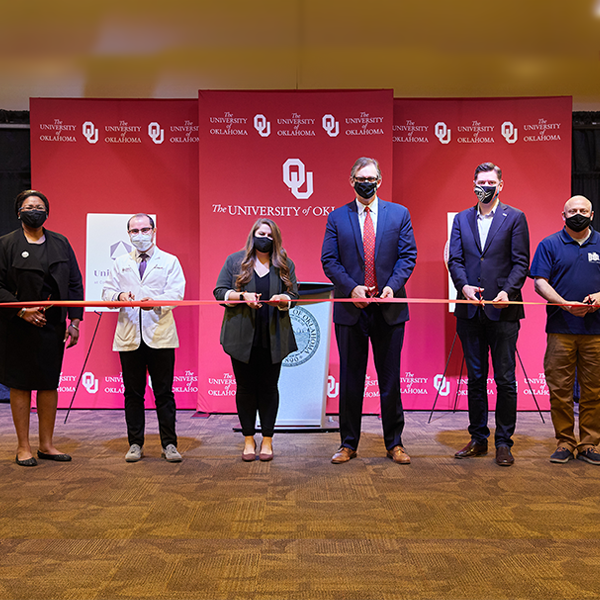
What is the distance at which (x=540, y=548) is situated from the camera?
79.7 inches

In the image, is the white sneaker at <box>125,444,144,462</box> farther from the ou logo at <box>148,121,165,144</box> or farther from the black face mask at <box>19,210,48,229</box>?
the ou logo at <box>148,121,165,144</box>

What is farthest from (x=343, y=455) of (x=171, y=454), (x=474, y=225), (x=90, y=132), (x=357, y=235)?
(x=90, y=132)

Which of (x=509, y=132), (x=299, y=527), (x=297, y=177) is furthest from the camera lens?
(x=509, y=132)

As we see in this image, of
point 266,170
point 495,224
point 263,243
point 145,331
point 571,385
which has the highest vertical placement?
point 266,170

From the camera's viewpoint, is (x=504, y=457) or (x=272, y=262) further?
(x=272, y=262)

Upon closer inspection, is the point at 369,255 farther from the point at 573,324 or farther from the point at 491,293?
the point at 573,324

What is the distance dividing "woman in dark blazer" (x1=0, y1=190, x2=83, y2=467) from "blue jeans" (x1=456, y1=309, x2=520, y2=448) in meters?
2.48

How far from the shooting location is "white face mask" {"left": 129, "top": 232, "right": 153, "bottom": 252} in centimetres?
334

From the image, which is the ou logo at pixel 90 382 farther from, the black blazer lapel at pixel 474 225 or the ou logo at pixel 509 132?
the ou logo at pixel 509 132

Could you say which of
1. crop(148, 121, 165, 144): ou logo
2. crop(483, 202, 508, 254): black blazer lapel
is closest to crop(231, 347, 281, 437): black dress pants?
crop(483, 202, 508, 254): black blazer lapel

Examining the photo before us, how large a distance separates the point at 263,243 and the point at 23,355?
1.58 m

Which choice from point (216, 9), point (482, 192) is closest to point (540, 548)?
point (482, 192)

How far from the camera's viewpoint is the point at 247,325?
322 cm

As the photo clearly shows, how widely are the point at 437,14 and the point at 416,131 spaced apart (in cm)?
133
